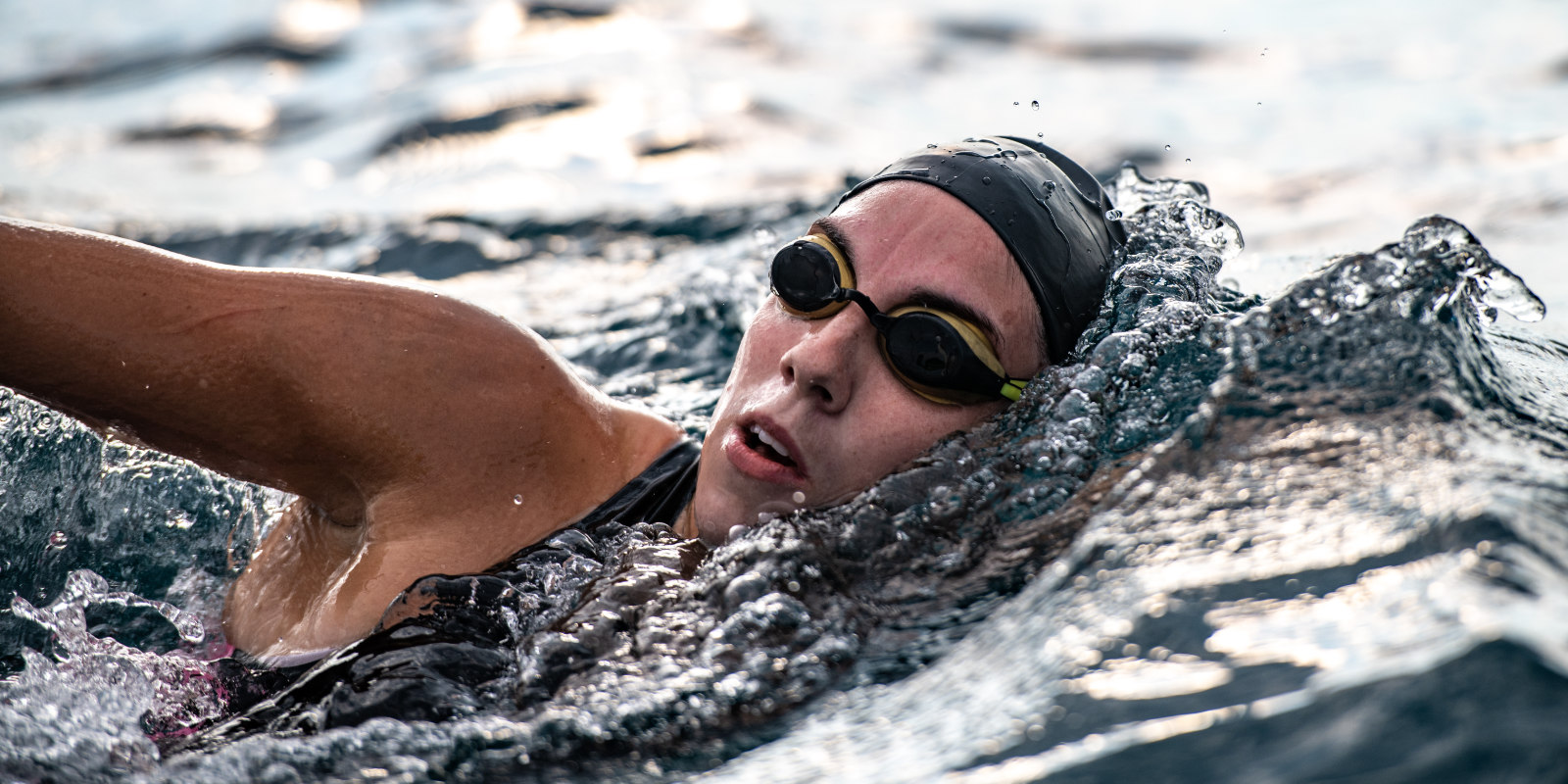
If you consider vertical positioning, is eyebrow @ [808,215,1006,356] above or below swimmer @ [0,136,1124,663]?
above

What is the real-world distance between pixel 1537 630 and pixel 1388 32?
27.8 ft

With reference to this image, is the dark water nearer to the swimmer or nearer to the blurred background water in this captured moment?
the swimmer

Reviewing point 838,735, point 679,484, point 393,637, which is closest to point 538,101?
point 679,484

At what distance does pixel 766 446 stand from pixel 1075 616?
85cm

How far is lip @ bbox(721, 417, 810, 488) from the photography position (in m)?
2.42

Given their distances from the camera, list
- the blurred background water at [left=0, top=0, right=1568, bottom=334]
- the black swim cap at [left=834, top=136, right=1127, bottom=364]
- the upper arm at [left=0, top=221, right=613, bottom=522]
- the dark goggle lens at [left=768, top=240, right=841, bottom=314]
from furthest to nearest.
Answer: the blurred background water at [left=0, top=0, right=1568, bottom=334] → the black swim cap at [left=834, top=136, right=1127, bottom=364] → the dark goggle lens at [left=768, top=240, right=841, bottom=314] → the upper arm at [left=0, top=221, right=613, bottom=522]

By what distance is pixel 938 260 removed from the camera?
253 centimetres

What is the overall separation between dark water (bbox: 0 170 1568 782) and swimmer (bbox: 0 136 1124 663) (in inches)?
4.9

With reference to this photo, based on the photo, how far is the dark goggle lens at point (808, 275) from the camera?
2520mm

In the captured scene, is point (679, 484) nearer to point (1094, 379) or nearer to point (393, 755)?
point (1094, 379)

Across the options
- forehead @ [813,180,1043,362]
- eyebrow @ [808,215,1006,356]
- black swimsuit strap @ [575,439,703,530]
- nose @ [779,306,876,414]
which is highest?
forehead @ [813,180,1043,362]

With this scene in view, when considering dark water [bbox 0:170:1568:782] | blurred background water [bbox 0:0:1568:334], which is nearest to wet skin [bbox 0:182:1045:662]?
dark water [bbox 0:170:1568:782]

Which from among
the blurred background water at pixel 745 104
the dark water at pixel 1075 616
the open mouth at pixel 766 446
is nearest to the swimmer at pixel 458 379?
the open mouth at pixel 766 446

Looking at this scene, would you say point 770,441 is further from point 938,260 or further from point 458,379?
point 458,379
